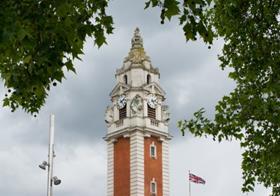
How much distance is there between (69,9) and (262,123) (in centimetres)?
860

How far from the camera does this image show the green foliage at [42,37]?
701cm

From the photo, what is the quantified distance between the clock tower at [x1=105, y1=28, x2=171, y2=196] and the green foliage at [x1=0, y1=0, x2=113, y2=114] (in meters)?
57.6

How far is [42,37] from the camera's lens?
7.69 meters

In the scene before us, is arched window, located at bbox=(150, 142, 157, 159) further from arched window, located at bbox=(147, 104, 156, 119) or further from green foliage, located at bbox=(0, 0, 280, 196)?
green foliage, located at bbox=(0, 0, 280, 196)

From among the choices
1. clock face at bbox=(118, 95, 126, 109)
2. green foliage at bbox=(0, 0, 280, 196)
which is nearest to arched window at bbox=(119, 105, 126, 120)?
clock face at bbox=(118, 95, 126, 109)

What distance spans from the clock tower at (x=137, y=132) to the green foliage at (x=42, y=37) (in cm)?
5757

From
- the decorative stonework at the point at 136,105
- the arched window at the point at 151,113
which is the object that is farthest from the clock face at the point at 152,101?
the decorative stonework at the point at 136,105

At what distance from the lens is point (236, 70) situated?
16.5 m

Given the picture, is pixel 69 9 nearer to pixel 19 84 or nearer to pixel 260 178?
pixel 19 84

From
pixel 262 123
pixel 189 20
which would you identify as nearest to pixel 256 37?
pixel 262 123

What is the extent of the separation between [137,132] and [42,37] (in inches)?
2391

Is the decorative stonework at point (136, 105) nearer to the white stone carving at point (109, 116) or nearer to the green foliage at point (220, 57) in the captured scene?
the white stone carving at point (109, 116)

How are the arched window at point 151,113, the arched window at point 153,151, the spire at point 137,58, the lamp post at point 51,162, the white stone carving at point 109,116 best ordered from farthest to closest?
the spire at point 137,58, the white stone carving at point 109,116, the arched window at point 151,113, the arched window at point 153,151, the lamp post at point 51,162

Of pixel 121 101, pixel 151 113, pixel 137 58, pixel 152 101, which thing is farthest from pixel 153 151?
pixel 137 58
